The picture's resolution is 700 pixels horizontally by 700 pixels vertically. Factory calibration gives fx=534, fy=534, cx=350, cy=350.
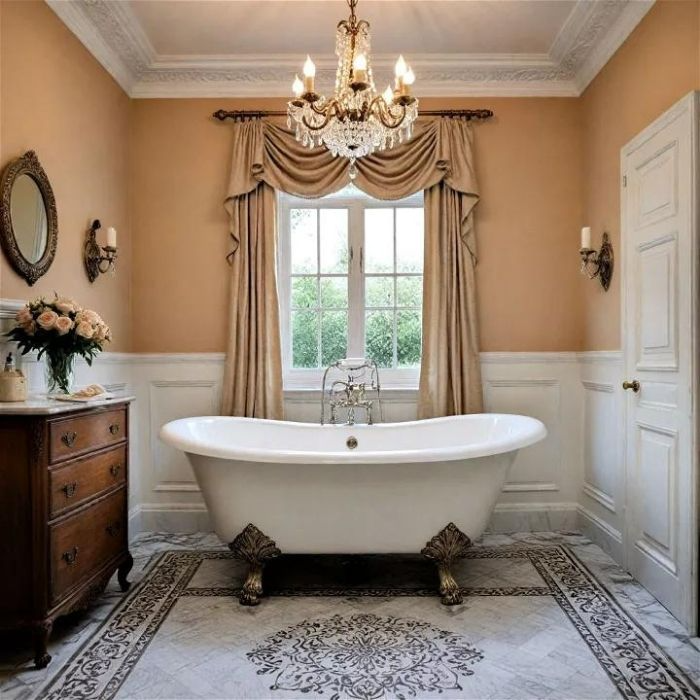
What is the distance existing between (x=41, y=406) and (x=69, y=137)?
1.44 meters

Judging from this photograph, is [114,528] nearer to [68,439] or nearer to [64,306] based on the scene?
[68,439]

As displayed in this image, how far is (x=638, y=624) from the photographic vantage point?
79.8 inches

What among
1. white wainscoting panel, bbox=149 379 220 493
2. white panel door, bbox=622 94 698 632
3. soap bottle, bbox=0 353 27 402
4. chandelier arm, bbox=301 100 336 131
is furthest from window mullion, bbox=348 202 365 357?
soap bottle, bbox=0 353 27 402

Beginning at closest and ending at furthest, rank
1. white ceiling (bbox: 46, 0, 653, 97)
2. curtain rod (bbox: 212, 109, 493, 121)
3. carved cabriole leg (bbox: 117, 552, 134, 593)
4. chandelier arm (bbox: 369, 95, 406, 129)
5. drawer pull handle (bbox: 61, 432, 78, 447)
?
drawer pull handle (bbox: 61, 432, 78, 447)
chandelier arm (bbox: 369, 95, 406, 129)
carved cabriole leg (bbox: 117, 552, 134, 593)
white ceiling (bbox: 46, 0, 653, 97)
curtain rod (bbox: 212, 109, 493, 121)

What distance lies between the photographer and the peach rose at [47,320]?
1.96 metres

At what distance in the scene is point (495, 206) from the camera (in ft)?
10.4

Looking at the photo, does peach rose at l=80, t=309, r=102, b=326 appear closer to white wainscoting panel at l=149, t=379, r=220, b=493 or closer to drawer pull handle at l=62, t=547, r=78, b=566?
drawer pull handle at l=62, t=547, r=78, b=566

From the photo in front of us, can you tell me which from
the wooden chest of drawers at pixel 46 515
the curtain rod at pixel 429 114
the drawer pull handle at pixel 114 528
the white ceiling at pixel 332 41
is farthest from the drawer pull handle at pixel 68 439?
the curtain rod at pixel 429 114

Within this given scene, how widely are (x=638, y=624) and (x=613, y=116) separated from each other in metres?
2.37

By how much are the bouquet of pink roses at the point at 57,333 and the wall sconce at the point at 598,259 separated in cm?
236

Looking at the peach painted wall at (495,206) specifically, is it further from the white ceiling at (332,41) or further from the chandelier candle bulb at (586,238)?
the chandelier candle bulb at (586,238)

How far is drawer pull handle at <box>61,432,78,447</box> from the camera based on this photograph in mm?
1841

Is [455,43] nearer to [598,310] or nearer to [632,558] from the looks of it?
[598,310]

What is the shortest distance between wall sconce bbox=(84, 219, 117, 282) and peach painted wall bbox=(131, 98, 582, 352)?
0.50 m
